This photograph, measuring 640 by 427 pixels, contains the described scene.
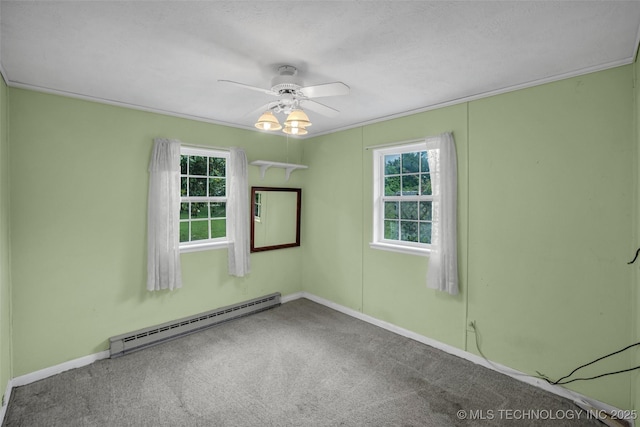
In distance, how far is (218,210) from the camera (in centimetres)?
385

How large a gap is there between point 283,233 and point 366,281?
1376mm

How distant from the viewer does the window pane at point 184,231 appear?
142 inches

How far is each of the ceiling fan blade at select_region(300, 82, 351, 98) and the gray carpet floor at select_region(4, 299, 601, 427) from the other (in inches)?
88.8

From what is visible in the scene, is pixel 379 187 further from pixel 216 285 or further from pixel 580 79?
pixel 216 285

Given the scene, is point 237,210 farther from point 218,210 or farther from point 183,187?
point 183,187

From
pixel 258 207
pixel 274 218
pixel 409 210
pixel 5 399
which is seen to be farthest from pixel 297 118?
pixel 5 399

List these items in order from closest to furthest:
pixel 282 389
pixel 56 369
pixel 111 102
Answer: pixel 282 389, pixel 56 369, pixel 111 102

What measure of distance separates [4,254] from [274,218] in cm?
267

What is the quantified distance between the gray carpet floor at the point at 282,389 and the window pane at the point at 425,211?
134 centimetres

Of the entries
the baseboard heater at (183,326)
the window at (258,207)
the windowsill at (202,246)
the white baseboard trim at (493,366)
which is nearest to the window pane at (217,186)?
the window at (258,207)

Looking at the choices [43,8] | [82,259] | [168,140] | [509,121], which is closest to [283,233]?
[168,140]

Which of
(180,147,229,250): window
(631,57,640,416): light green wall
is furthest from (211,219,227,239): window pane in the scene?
(631,57,640,416): light green wall

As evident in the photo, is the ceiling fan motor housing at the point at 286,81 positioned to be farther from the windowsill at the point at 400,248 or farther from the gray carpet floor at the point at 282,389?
the gray carpet floor at the point at 282,389

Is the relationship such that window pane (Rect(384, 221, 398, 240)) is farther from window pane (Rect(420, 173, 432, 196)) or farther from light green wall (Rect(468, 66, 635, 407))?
light green wall (Rect(468, 66, 635, 407))
